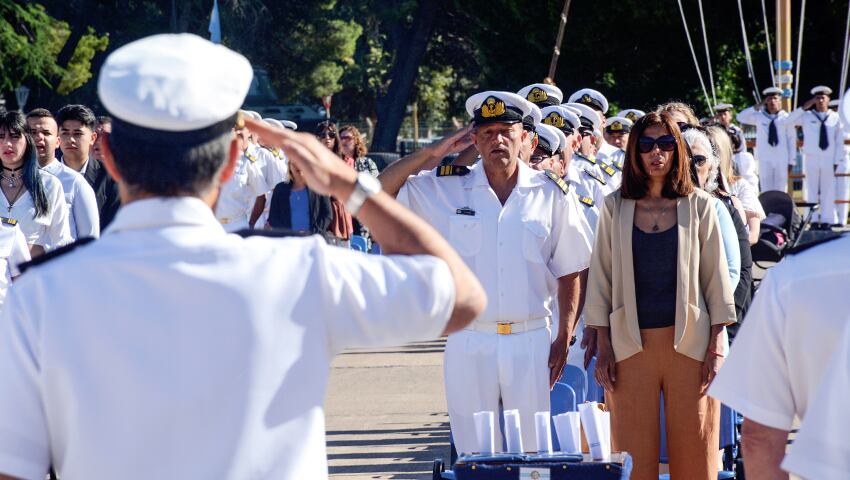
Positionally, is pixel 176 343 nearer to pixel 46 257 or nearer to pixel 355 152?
pixel 46 257

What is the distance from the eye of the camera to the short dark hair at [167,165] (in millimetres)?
2201

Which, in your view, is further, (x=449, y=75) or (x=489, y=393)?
(x=449, y=75)

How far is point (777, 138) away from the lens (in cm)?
2012

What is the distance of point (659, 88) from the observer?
32219 mm

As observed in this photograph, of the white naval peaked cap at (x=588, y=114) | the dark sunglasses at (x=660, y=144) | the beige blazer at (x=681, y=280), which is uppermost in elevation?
the white naval peaked cap at (x=588, y=114)

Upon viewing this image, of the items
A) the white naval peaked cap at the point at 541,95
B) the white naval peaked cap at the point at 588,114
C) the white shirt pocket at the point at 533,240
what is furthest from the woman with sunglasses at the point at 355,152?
the white shirt pocket at the point at 533,240

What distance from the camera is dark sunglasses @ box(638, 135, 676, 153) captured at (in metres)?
5.31

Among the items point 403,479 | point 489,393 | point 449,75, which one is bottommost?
point 403,479

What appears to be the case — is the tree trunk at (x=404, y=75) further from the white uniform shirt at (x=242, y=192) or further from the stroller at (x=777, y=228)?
the white uniform shirt at (x=242, y=192)

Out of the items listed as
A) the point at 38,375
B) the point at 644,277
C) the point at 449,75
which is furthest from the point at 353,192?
the point at 449,75

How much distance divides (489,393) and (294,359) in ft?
10.8

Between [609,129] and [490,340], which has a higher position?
[609,129]

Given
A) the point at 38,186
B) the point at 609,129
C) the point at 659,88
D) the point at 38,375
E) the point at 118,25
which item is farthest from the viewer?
the point at 118,25

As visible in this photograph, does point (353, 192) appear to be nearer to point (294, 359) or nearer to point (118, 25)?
point (294, 359)
